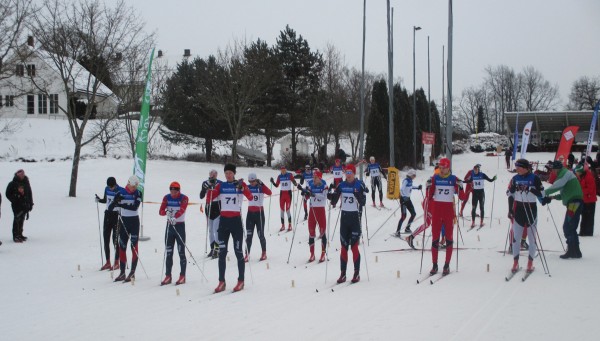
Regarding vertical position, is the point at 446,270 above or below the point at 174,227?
below

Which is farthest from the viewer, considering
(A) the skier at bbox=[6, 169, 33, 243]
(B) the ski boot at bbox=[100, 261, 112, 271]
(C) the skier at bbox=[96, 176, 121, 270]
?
(A) the skier at bbox=[6, 169, 33, 243]

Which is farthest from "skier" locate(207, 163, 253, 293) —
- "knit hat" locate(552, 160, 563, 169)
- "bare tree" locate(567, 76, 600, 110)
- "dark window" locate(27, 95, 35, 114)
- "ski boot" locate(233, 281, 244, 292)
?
"bare tree" locate(567, 76, 600, 110)

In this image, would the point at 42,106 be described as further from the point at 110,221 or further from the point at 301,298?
the point at 301,298

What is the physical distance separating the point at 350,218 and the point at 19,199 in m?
10.1

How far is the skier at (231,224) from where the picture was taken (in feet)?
28.0

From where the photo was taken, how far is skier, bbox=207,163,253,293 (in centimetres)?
852

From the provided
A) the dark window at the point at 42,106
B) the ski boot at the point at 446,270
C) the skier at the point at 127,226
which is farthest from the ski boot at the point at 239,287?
the dark window at the point at 42,106

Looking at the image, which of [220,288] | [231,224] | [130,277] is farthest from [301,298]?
[130,277]

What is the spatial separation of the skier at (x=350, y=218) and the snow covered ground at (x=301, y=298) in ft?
1.40

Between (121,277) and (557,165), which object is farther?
(557,165)

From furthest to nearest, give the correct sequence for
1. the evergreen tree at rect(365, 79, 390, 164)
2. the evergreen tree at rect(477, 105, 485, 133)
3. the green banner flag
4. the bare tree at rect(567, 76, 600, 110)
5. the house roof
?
the evergreen tree at rect(477, 105, 485, 133)
the bare tree at rect(567, 76, 600, 110)
the house roof
the evergreen tree at rect(365, 79, 390, 164)
the green banner flag

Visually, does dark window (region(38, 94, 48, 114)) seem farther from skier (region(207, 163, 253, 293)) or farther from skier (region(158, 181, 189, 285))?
skier (region(207, 163, 253, 293))

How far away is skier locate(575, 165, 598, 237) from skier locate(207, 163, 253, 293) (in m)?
8.26

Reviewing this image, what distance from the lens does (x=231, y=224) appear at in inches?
341
